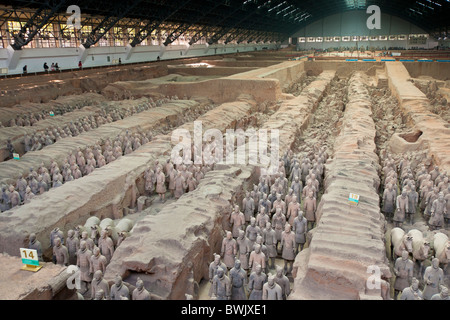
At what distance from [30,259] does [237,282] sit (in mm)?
2255

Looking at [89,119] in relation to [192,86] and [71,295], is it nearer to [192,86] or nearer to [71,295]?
[192,86]

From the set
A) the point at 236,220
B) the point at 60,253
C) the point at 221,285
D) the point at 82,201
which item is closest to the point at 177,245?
the point at 221,285

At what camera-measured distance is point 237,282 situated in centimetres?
432

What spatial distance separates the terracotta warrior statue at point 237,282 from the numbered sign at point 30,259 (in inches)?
83.3

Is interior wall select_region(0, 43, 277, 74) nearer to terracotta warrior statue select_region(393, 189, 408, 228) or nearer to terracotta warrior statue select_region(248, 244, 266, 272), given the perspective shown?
terracotta warrior statue select_region(248, 244, 266, 272)

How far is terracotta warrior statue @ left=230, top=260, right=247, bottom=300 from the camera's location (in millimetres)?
4316

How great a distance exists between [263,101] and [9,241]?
10.5m

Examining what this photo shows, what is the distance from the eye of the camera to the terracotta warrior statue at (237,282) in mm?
4316

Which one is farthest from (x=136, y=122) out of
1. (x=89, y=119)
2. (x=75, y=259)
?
(x=75, y=259)

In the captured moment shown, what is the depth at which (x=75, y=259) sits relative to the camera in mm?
5168

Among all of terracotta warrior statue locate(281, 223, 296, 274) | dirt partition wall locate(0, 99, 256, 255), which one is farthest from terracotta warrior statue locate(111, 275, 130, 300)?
terracotta warrior statue locate(281, 223, 296, 274)

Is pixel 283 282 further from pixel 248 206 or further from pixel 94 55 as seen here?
pixel 94 55

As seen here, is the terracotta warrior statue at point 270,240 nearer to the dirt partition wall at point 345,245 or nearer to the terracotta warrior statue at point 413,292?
the dirt partition wall at point 345,245

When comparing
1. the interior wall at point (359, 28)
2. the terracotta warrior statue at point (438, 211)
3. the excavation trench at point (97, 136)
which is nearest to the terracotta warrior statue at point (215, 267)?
the terracotta warrior statue at point (438, 211)
